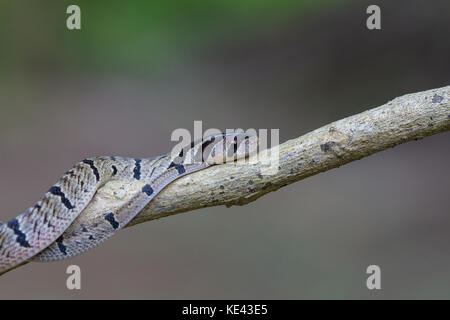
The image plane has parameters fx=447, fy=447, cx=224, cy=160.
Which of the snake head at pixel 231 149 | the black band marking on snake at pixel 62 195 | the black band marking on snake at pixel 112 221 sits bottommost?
the black band marking on snake at pixel 112 221

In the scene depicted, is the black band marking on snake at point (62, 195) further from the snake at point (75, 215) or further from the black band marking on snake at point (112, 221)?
the black band marking on snake at point (112, 221)

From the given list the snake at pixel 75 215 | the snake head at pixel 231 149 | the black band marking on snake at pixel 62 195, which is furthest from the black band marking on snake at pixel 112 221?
the snake head at pixel 231 149

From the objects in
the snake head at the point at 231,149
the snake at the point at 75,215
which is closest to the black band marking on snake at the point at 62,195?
the snake at the point at 75,215

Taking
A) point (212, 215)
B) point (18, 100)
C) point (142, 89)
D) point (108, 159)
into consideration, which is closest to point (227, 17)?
point (142, 89)

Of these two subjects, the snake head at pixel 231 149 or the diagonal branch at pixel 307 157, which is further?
the snake head at pixel 231 149

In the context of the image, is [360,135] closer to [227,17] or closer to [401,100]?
[401,100]

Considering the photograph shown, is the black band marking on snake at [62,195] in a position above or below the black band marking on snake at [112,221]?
above
